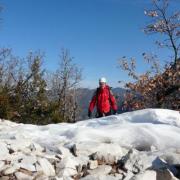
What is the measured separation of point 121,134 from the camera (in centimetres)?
1011

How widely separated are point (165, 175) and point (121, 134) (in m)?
2.66

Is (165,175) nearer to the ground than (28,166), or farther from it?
nearer to the ground

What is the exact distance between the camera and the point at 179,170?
26.3 ft

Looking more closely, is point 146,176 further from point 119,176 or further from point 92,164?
point 92,164

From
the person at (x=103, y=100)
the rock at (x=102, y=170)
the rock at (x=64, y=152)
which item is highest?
the person at (x=103, y=100)

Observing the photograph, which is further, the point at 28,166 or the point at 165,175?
the point at 28,166

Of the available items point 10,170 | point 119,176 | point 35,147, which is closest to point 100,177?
point 119,176

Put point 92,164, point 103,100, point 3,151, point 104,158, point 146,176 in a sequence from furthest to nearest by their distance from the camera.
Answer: point 103,100
point 3,151
point 104,158
point 92,164
point 146,176

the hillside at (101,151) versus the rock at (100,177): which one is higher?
the hillside at (101,151)

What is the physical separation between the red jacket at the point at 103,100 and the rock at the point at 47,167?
7.23 m

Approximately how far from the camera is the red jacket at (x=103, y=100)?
15.4 m

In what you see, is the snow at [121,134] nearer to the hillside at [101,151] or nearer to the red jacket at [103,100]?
the hillside at [101,151]

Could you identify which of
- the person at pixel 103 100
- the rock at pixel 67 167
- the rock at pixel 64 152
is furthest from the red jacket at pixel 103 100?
the rock at pixel 67 167

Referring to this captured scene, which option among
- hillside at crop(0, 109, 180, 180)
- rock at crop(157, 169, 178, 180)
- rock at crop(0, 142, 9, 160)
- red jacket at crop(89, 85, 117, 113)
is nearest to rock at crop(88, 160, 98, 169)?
hillside at crop(0, 109, 180, 180)
